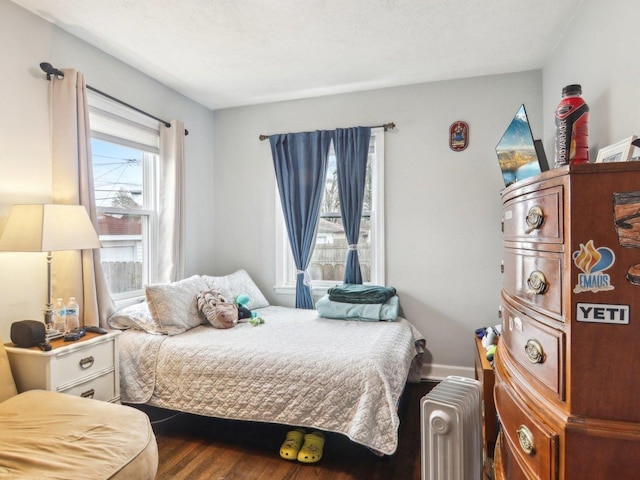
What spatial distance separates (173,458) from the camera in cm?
210

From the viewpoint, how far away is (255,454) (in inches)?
84.8

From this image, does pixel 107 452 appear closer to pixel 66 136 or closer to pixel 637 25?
pixel 66 136

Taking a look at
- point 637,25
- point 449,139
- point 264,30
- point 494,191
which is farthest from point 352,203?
point 637,25

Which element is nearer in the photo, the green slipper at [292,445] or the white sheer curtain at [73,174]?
the green slipper at [292,445]

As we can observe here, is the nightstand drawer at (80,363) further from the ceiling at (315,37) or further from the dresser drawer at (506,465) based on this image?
the dresser drawer at (506,465)

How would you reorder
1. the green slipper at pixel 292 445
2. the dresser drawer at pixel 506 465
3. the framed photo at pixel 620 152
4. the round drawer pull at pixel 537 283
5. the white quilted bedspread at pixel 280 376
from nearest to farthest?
the round drawer pull at pixel 537 283
the dresser drawer at pixel 506 465
the framed photo at pixel 620 152
the white quilted bedspread at pixel 280 376
the green slipper at pixel 292 445

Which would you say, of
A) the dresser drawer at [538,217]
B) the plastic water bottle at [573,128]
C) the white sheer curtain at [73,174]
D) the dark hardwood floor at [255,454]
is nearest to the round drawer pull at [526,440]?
the dresser drawer at [538,217]

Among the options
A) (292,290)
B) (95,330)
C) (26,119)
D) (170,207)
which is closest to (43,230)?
(95,330)

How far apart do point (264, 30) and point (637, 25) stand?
1.92 m

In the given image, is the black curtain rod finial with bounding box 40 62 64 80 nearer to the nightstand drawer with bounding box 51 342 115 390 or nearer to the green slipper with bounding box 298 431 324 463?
the nightstand drawer with bounding box 51 342 115 390

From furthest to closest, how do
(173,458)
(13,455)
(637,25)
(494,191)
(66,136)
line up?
(494,191)
(66,136)
(173,458)
(637,25)
(13,455)

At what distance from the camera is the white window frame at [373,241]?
10.8ft

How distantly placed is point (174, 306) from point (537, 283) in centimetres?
232

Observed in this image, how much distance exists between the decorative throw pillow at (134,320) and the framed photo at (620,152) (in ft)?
8.81
